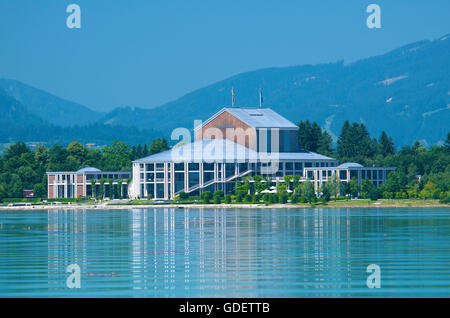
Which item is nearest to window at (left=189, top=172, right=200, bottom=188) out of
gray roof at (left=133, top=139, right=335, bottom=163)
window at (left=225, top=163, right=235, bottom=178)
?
gray roof at (left=133, top=139, right=335, bottom=163)

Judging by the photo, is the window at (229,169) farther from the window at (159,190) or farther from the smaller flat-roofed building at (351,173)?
the smaller flat-roofed building at (351,173)

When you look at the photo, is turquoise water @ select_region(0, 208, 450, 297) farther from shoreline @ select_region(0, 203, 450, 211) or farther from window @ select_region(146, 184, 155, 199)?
window @ select_region(146, 184, 155, 199)

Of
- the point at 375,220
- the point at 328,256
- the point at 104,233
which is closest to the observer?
the point at 328,256

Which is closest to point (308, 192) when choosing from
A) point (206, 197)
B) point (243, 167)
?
point (206, 197)

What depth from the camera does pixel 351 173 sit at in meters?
154

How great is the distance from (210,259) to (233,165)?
11134 centimetres

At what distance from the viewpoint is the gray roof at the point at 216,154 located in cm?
15862

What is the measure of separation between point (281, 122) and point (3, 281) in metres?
138

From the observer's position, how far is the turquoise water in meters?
36.9

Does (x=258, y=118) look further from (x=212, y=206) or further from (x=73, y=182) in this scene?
(x=212, y=206)

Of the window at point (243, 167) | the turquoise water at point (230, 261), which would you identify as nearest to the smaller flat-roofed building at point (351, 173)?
the window at point (243, 167)
